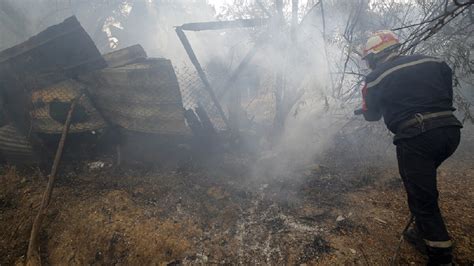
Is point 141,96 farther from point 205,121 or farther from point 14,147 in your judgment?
point 14,147

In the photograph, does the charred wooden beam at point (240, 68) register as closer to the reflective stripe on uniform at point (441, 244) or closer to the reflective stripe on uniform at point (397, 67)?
the reflective stripe on uniform at point (397, 67)

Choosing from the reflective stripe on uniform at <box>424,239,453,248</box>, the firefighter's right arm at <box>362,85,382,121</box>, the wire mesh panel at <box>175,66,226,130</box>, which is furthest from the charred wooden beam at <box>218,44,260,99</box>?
the reflective stripe on uniform at <box>424,239,453,248</box>

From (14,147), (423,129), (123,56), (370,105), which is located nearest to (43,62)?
(123,56)

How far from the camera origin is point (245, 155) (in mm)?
5348

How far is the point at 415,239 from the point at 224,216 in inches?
77.5

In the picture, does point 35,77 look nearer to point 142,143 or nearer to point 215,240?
point 142,143

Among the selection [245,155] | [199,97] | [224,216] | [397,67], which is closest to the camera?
[397,67]

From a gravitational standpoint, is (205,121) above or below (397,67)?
below

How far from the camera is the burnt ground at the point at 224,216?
282 cm

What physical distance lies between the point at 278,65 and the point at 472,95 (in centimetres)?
483

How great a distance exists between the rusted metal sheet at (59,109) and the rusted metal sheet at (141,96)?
0.19 metres

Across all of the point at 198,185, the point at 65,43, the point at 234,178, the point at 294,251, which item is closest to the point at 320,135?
the point at 234,178

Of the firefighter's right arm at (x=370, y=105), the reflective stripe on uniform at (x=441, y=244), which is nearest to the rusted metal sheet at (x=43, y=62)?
the firefighter's right arm at (x=370, y=105)

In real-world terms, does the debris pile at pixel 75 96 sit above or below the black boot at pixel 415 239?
above
